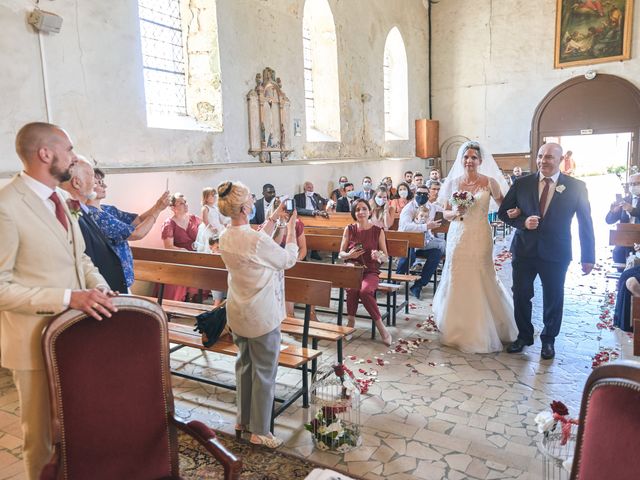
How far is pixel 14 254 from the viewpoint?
6.26ft

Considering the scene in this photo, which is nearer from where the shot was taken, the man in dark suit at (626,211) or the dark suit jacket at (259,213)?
the man in dark suit at (626,211)

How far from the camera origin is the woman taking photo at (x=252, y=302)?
9.40 ft

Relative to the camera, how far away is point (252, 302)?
2.92 metres

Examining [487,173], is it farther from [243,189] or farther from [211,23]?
[211,23]

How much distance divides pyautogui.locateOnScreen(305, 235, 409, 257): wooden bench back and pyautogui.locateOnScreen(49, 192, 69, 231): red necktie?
13.3 feet

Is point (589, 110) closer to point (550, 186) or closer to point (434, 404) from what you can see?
point (550, 186)

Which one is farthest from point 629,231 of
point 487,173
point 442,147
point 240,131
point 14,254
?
point 442,147

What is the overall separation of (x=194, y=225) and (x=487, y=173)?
3.90 metres

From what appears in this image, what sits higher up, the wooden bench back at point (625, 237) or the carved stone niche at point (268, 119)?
the carved stone niche at point (268, 119)

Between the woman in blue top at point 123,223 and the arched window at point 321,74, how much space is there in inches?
347

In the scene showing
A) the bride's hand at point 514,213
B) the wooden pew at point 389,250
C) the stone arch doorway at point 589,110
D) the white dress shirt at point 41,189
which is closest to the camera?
the white dress shirt at point 41,189

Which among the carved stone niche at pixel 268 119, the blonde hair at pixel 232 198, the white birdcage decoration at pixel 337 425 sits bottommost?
the white birdcage decoration at pixel 337 425

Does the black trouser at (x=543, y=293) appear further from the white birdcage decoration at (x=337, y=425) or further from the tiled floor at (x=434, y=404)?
the white birdcage decoration at (x=337, y=425)

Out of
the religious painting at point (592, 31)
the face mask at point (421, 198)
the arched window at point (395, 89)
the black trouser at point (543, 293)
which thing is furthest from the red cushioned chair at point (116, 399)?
the religious painting at point (592, 31)
